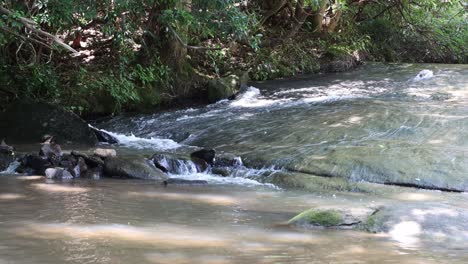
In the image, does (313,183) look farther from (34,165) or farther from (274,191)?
(34,165)

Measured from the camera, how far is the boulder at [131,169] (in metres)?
8.39

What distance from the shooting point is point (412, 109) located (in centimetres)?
1120

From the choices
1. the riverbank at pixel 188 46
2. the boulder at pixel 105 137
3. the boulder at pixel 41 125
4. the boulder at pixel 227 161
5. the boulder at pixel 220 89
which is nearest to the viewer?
the boulder at pixel 227 161

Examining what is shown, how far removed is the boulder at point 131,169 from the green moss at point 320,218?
9.98 ft

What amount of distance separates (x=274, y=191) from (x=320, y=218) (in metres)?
1.94

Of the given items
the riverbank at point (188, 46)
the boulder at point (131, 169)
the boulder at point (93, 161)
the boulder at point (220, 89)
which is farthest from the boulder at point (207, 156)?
the boulder at point (220, 89)

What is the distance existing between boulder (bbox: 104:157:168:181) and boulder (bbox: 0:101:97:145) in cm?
262

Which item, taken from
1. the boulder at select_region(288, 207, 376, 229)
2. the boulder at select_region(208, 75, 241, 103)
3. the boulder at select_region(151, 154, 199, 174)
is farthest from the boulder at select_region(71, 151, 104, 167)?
the boulder at select_region(208, 75, 241, 103)

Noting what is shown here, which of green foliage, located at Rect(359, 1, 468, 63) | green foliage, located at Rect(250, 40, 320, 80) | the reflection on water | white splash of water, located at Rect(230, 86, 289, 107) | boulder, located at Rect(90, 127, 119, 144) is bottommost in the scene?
the reflection on water

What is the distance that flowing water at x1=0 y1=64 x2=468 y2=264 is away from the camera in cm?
487

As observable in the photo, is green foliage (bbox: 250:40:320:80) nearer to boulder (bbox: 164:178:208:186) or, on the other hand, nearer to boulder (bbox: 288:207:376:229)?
boulder (bbox: 164:178:208:186)

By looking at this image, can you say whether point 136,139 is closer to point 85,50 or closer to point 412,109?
point 85,50

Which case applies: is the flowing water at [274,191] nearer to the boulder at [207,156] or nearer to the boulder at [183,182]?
the boulder at [183,182]

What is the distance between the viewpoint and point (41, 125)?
36.6 feet
